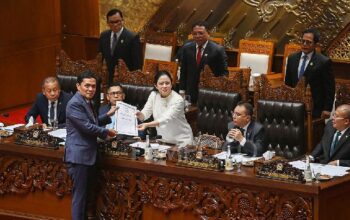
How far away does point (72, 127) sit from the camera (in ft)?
24.6

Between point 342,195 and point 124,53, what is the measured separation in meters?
4.00

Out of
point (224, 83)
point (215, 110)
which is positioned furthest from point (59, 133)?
point (224, 83)

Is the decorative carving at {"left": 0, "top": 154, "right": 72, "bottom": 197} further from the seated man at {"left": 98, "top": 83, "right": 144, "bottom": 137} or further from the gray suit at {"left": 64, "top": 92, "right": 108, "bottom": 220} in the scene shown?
the seated man at {"left": 98, "top": 83, "right": 144, "bottom": 137}

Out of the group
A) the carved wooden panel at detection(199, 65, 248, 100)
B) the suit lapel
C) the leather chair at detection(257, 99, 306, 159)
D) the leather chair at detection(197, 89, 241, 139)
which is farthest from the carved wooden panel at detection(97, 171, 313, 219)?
the carved wooden panel at detection(199, 65, 248, 100)

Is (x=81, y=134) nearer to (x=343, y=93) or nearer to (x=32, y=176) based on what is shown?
(x=32, y=176)

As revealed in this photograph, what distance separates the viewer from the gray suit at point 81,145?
24.5 feet

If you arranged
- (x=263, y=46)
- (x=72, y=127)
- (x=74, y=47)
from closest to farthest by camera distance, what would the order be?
(x=72, y=127) → (x=263, y=46) → (x=74, y=47)

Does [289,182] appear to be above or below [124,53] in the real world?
below

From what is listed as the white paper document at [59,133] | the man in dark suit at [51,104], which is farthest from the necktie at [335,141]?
the man in dark suit at [51,104]

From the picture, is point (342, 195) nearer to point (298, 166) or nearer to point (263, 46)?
point (298, 166)

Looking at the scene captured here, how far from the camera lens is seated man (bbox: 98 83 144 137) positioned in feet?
26.1

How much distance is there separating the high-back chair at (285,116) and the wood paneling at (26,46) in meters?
4.38

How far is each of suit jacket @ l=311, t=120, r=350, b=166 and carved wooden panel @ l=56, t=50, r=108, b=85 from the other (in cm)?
272

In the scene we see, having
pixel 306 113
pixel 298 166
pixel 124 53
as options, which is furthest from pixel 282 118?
pixel 124 53
